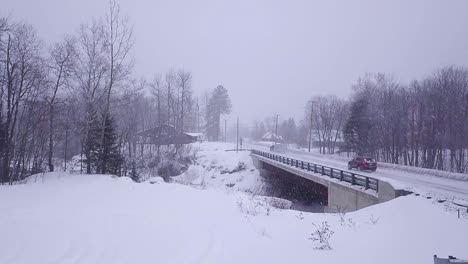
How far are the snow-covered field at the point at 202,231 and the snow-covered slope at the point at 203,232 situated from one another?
0.02 m

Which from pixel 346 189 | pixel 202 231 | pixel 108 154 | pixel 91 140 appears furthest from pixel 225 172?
pixel 202 231

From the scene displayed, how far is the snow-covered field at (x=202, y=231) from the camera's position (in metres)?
6.57

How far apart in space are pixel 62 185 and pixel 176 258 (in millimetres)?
13230

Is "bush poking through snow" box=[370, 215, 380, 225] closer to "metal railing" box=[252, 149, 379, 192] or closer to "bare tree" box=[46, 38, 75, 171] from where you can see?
"metal railing" box=[252, 149, 379, 192]

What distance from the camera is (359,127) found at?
4731 cm

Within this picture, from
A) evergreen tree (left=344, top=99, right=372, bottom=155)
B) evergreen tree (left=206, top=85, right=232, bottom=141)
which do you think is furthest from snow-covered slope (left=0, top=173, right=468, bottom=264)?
evergreen tree (left=206, top=85, right=232, bottom=141)

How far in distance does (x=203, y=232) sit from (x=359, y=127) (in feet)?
145

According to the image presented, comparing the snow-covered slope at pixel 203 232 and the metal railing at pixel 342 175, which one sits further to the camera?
the metal railing at pixel 342 175

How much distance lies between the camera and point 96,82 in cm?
2614

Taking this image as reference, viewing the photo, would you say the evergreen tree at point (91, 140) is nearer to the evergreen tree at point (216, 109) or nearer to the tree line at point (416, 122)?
the tree line at point (416, 122)

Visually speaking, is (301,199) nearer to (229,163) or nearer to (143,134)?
(229,163)

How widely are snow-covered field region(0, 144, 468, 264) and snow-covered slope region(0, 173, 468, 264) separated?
2 centimetres

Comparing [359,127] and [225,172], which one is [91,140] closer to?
[225,172]

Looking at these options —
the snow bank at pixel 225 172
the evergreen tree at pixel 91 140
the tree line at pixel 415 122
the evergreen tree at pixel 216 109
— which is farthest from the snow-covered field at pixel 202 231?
the evergreen tree at pixel 216 109
